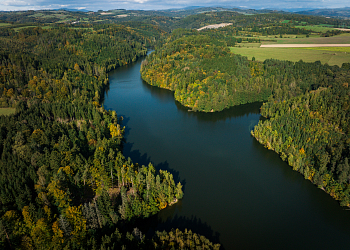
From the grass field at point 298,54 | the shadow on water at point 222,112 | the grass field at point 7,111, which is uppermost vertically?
the grass field at point 298,54

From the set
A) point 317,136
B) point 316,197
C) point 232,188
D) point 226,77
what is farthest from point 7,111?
point 317,136

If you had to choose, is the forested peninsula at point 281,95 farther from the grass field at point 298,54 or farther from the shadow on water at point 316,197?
the grass field at point 298,54

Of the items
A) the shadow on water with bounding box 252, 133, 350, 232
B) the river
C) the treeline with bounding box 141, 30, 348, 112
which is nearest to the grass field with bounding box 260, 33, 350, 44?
the treeline with bounding box 141, 30, 348, 112

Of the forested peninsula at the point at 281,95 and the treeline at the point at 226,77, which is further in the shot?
the treeline at the point at 226,77

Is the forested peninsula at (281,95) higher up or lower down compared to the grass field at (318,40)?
lower down

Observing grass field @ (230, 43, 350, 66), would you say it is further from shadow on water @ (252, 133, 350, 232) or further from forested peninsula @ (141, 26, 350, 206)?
shadow on water @ (252, 133, 350, 232)

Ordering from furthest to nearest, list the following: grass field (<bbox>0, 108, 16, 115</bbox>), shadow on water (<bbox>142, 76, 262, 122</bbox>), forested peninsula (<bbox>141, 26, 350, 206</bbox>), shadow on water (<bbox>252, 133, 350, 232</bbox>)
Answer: shadow on water (<bbox>142, 76, 262, 122</bbox>)
grass field (<bbox>0, 108, 16, 115</bbox>)
forested peninsula (<bbox>141, 26, 350, 206</bbox>)
shadow on water (<bbox>252, 133, 350, 232</bbox>)

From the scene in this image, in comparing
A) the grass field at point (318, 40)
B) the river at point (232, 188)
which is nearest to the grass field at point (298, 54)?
the grass field at point (318, 40)
